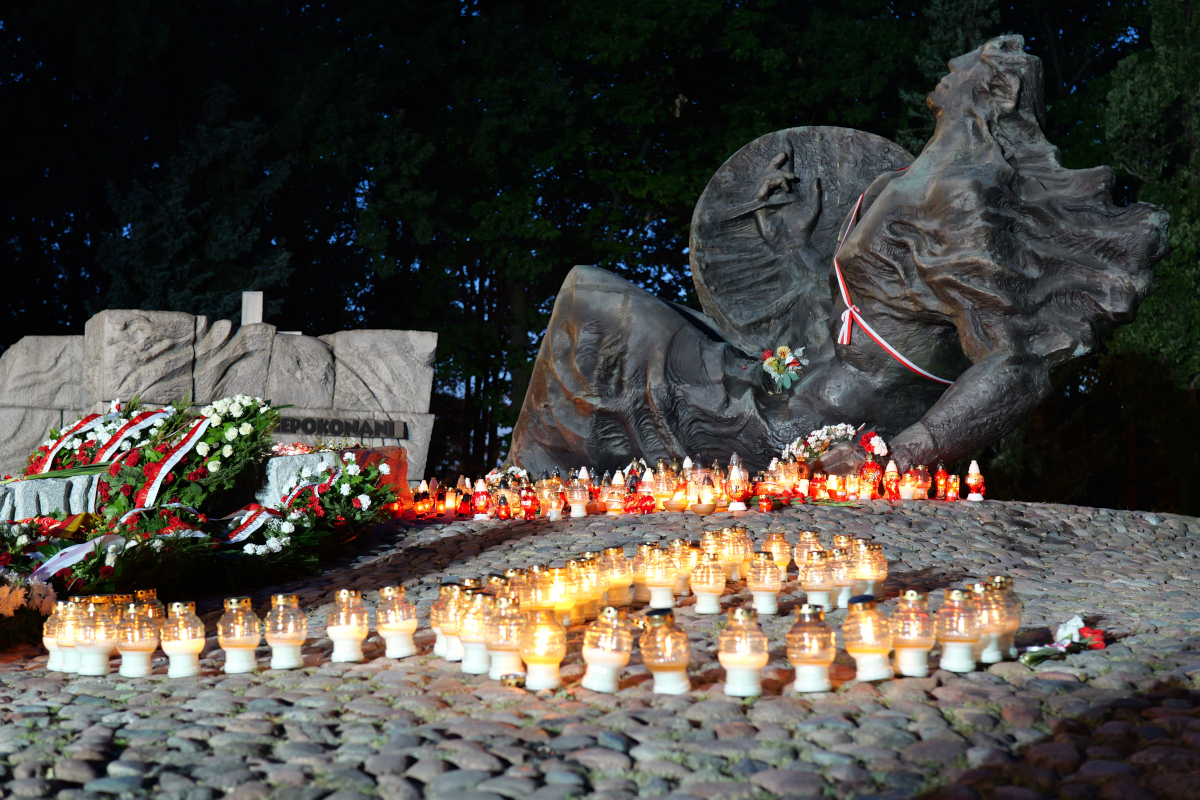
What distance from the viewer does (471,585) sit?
4734mm

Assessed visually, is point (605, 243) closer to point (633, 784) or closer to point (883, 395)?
point (883, 395)

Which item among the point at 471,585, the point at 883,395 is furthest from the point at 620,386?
the point at 471,585

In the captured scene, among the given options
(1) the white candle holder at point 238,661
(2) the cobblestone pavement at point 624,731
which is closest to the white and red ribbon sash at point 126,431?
(2) the cobblestone pavement at point 624,731

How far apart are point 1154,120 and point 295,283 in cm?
1342

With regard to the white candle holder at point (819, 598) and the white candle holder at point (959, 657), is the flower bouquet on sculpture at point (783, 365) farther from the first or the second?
the white candle holder at point (959, 657)

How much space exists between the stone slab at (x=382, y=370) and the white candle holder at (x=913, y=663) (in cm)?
929

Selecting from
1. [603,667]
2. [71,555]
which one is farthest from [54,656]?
[603,667]

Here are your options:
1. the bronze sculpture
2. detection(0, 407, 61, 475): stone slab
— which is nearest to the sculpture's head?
the bronze sculpture

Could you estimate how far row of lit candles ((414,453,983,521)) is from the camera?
9102 millimetres

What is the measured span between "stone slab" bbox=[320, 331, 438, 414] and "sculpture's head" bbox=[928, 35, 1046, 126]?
6.32m

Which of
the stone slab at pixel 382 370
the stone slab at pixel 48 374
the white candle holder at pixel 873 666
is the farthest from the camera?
the stone slab at pixel 382 370

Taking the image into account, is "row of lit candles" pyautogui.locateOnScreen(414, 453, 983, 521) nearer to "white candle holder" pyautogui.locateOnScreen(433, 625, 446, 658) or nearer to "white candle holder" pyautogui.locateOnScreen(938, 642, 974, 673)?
"white candle holder" pyautogui.locateOnScreen(433, 625, 446, 658)

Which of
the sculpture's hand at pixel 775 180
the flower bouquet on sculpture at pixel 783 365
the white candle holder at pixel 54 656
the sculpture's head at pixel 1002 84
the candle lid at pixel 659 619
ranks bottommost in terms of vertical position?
the white candle holder at pixel 54 656

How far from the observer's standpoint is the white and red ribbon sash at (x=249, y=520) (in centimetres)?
736
